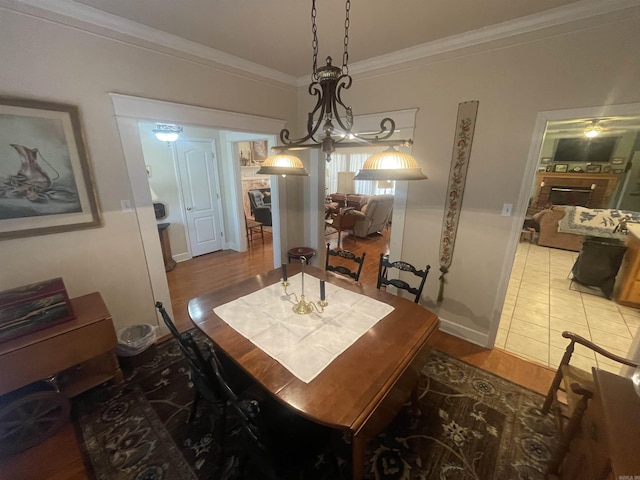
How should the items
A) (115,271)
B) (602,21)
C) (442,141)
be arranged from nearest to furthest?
1. (602,21)
2. (115,271)
3. (442,141)

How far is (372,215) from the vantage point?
5.50 metres

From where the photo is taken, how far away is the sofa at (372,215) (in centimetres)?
539

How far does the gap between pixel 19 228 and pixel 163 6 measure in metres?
1.77

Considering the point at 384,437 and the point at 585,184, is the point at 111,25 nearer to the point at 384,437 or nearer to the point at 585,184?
the point at 384,437

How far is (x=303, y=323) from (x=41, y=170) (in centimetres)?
206

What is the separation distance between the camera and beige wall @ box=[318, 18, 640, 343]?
165 cm

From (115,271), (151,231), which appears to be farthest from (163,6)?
(115,271)

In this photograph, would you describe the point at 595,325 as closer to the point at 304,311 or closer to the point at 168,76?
the point at 304,311

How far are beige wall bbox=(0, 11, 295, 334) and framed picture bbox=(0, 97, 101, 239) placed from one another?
0.20 ft

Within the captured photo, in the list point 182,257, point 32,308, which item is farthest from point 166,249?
point 32,308

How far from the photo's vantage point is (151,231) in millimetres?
2252

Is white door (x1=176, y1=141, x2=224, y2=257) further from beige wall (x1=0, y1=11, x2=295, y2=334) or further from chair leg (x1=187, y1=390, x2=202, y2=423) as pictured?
chair leg (x1=187, y1=390, x2=202, y2=423)

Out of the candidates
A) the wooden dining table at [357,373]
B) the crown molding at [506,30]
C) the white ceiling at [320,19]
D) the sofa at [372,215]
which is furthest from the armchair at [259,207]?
the wooden dining table at [357,373]

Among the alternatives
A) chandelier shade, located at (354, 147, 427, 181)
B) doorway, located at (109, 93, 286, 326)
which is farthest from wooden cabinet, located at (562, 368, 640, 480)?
doorway, located at (109, 93, 286, 326)
